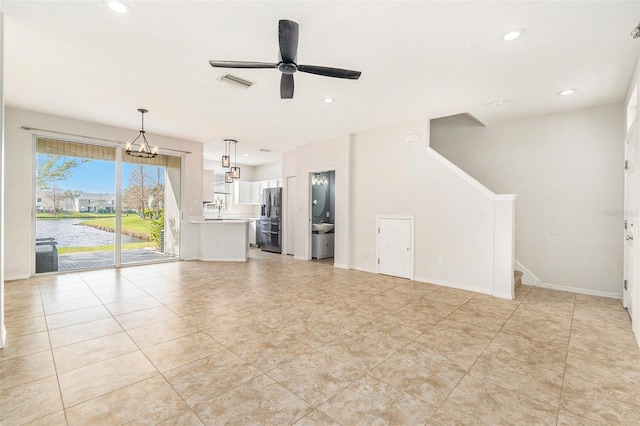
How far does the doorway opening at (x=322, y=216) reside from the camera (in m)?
7.36

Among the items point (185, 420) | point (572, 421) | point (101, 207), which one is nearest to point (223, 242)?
point (101, 207)

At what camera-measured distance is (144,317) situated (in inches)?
130

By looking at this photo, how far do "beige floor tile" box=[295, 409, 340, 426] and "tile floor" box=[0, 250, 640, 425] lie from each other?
0.01m

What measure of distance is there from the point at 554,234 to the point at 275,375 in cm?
504

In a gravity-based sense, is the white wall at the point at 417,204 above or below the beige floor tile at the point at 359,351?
above

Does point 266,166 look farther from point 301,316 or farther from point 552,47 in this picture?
point 552,47

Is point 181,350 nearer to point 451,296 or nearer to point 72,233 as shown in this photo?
point 451,296

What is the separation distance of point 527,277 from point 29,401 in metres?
6.32

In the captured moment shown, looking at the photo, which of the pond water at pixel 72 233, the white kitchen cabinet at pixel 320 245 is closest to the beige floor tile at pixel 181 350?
the pond water at pixel 72 233

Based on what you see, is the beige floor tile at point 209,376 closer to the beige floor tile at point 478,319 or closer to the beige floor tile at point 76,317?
the beige floor tile at point 76,317

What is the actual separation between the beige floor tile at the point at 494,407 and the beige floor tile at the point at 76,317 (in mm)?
3638

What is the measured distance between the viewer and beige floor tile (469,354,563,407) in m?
1.99

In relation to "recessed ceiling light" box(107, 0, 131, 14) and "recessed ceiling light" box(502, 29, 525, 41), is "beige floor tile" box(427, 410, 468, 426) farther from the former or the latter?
"recessed ceiling light" box(107, 0, 131, 14)

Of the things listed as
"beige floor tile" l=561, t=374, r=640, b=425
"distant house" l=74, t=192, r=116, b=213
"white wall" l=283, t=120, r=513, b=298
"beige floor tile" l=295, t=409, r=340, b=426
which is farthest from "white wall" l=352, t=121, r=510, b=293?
Answer: "distant house" l=74, t=192, r=116, b=213
